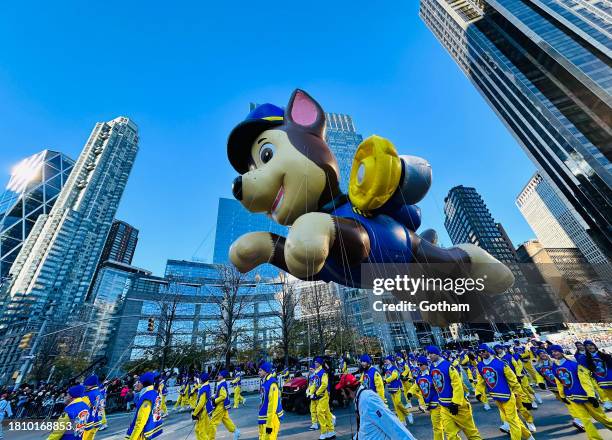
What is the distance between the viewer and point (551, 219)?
106m

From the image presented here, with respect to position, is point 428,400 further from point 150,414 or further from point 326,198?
point 150,414

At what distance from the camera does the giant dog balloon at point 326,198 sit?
411 centimetres

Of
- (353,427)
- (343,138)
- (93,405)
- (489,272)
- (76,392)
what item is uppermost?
(343,138)

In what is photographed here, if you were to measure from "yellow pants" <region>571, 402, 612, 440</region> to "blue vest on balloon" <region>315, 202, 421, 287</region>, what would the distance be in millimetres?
3589

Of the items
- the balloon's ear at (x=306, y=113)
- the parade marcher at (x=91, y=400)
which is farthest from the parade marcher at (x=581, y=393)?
the parade marcher at (x=91, y=400)

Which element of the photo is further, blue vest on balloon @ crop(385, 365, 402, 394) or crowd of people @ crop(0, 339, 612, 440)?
blue vest on balloon @ crop(385, 365, 402, 394)

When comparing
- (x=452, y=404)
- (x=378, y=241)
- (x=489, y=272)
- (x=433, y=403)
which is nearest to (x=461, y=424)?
(x=452, y=404)

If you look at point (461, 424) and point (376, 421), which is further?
point (461, 424)

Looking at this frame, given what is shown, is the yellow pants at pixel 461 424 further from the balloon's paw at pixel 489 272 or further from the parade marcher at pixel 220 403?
the parade marcher at pixel 220 403

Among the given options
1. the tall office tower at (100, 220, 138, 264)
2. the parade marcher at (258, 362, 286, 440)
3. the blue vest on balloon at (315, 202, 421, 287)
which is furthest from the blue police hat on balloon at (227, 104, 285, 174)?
the tall office tower at (100, 220, 138, 264)

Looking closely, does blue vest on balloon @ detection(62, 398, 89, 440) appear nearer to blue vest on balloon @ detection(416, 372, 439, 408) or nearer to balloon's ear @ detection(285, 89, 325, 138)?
blue vest on balloon @ detection(416, 372, 439, 408)

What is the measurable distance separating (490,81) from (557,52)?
16.8 m

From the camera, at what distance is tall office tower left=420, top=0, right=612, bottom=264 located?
106 feet

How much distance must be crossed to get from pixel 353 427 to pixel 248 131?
7511 millimetres
